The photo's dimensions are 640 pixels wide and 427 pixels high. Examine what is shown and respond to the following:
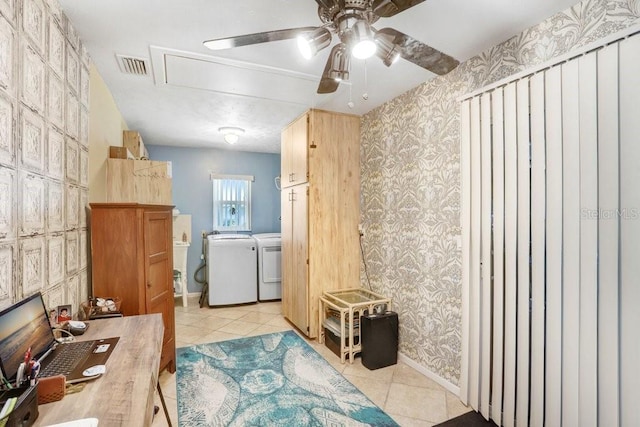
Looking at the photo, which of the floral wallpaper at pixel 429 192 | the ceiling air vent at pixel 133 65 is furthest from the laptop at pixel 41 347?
the floral wallpaper at pixel 429 192

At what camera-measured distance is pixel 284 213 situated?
3.74 metres

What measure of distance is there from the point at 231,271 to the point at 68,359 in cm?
317

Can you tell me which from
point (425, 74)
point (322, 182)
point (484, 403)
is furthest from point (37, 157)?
point (484, 403)

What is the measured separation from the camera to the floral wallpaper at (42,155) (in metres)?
1.18

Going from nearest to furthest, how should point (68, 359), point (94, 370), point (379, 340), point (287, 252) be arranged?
1. point (94, 370)
2. point (68, 359)
3. point (379, 340)
4. point (287, 252)

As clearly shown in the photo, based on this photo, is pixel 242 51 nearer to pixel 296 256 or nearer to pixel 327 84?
pixel 327 84

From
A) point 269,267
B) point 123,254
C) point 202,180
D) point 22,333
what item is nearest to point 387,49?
point 22,333

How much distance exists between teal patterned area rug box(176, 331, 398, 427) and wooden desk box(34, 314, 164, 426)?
91 centimetres

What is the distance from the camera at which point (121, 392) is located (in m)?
0.98

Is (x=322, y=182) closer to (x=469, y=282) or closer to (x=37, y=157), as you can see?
(x=469, y=282)

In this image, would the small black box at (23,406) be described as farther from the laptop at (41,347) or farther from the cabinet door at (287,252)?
the cabinet door at (287,252)

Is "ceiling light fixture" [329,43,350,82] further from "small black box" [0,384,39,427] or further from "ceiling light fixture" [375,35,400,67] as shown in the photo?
"small black box" [0,384,39,427]

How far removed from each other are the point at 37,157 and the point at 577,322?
105 inches

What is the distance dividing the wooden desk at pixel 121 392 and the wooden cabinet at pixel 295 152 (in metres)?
2.16
